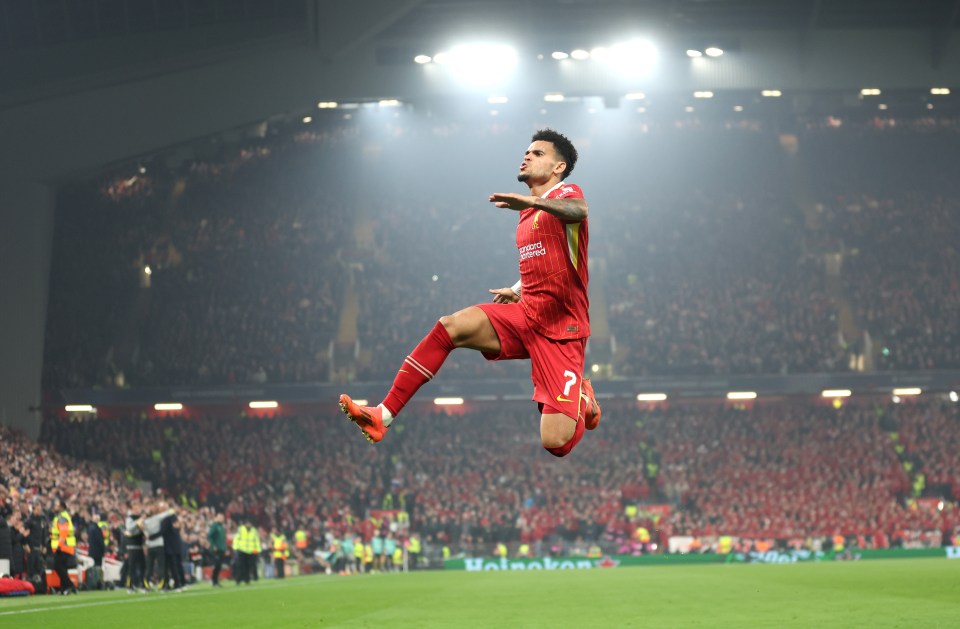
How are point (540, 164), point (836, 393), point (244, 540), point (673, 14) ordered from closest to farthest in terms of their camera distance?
point (540, 164) < point (244, 540) < point (673, 14) < point (836, 393)

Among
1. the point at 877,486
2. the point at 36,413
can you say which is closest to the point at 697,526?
the point at 877,486

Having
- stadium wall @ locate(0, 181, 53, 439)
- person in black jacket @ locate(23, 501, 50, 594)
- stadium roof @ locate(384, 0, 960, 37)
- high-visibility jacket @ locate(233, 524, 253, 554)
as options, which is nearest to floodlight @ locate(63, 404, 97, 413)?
stadium wall @ locate(0, 181, 53, 439)

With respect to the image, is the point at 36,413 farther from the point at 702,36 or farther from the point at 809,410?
the point at 809,410

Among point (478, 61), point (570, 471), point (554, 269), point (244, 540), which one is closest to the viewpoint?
point (554, 269)

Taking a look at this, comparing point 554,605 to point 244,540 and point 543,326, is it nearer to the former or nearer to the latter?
point 543,326

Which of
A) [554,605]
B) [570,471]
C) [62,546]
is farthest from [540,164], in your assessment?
[570,471]

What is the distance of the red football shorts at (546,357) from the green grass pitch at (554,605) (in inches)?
178

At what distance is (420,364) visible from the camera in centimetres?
928

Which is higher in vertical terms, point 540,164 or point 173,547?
point 540,164


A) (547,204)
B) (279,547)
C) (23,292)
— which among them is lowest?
(279,547)

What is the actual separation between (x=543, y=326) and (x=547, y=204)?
48.2 inches

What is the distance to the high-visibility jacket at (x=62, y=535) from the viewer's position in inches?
923

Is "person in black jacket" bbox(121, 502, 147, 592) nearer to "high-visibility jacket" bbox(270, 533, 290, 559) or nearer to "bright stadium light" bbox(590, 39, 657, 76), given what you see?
"high-visibility jacket" bbox(270, 533, 290, 559)

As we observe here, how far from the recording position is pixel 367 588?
2480 cm
